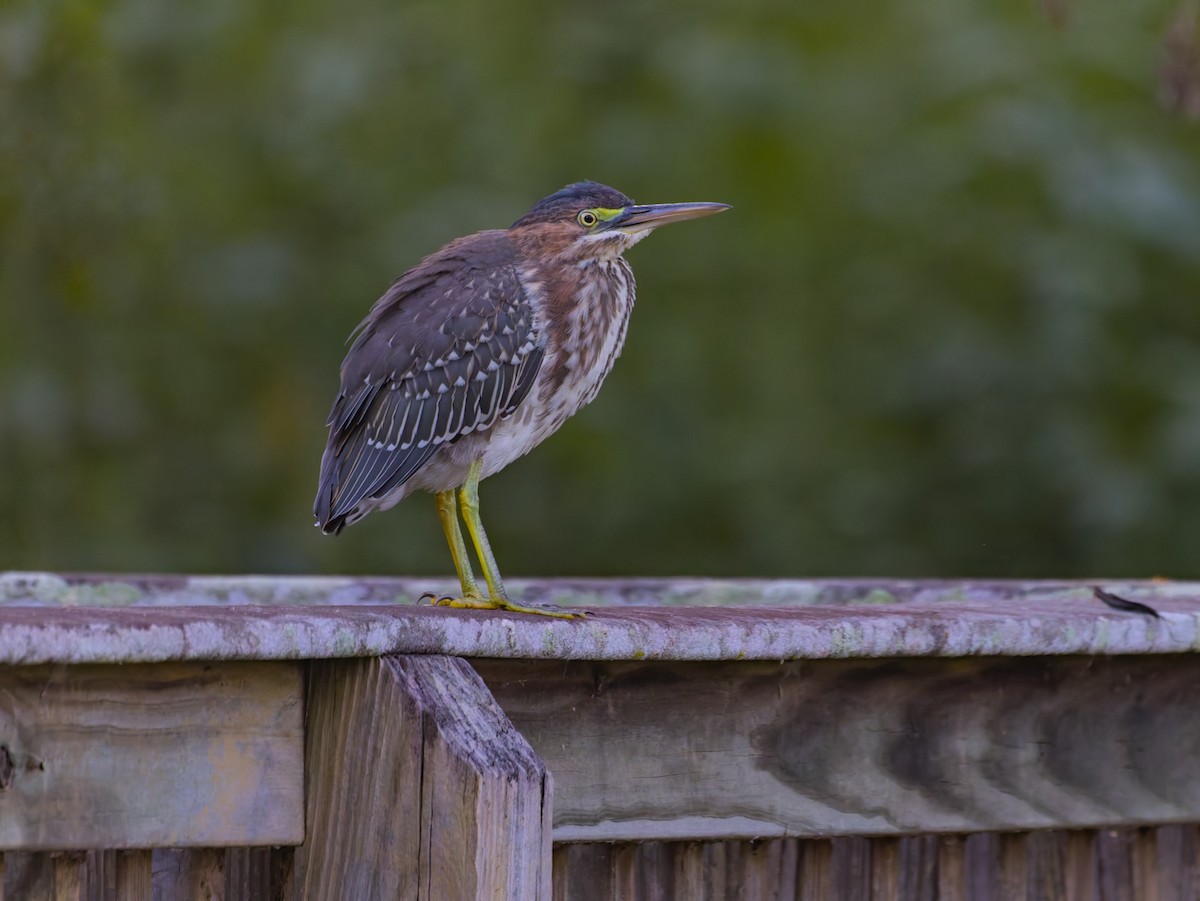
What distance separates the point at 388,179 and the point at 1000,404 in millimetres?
2759

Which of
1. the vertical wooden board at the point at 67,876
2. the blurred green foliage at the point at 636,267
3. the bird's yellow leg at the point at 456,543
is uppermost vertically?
the blurred green foliage at the point at 636,267

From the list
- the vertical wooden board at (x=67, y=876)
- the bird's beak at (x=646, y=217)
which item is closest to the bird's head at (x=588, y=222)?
the bird's beak at (x=646, y=217)

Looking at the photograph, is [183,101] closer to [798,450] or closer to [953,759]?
[798,450]

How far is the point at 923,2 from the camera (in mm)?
7559

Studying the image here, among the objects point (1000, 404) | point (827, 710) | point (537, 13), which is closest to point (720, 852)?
point (827, 710)

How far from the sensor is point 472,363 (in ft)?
11.5

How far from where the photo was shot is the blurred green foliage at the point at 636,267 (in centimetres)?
682

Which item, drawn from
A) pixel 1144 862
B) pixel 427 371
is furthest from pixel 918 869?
pixel 427 371

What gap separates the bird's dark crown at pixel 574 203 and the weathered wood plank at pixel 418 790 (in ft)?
6.37

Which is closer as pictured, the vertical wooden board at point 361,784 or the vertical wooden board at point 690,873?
the vertical wooden board at point 361,784

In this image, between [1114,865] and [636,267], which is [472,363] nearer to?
[1114,865]

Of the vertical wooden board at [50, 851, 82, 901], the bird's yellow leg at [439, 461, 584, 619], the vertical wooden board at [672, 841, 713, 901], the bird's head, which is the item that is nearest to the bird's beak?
the bird's head

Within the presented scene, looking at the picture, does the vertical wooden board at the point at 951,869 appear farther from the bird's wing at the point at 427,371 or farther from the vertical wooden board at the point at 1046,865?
the bird's wing at the point at 427,371

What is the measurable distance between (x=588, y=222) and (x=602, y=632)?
5.99 ft
